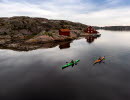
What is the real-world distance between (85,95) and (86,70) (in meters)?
10.6

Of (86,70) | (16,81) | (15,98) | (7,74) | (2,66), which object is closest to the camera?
(15,98)

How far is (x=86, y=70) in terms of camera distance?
28.0 meters

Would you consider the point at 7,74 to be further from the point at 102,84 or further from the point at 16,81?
the point at 102,84

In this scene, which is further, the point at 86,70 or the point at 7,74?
the point at 86,70

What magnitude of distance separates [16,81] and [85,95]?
16409 millimetres

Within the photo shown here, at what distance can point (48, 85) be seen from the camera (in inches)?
824

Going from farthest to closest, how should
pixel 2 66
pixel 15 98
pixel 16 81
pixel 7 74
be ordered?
pixel 2 66 → pixel 7 74 → pixel 16 81 → pixel 15 98

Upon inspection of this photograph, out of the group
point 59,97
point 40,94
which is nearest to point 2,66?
point 40,94

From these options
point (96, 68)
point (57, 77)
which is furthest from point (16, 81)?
point (96, 68)

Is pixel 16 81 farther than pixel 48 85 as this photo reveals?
Yes

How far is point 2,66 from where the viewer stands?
31.0 meters

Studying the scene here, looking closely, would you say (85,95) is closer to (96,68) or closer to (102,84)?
(102,84)

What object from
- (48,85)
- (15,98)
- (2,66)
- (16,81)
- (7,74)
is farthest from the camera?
(2,66)

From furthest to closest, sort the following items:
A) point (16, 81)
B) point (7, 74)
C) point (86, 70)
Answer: point (86, 70) < point (7, 74) < point (16, 81)
